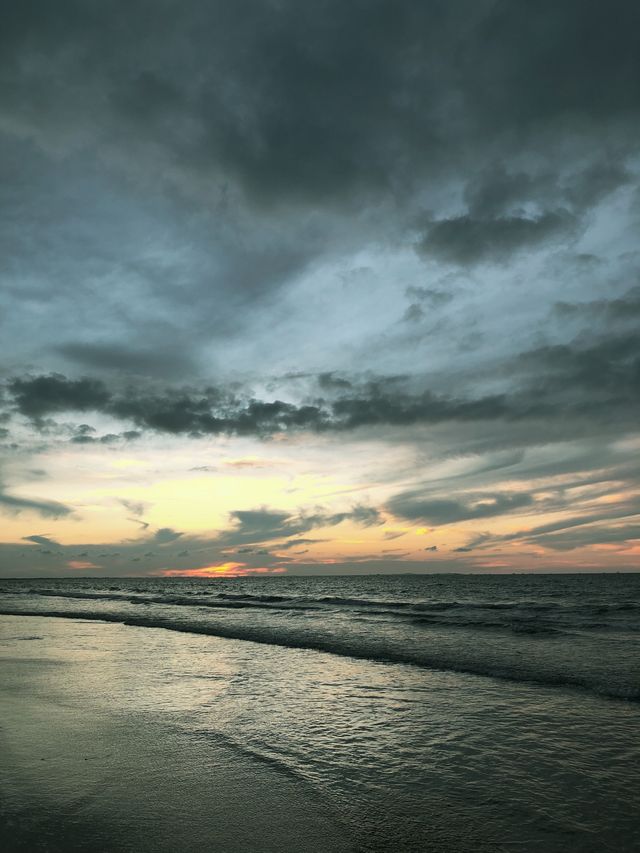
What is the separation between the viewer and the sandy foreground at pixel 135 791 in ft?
16.6

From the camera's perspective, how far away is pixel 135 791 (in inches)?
243

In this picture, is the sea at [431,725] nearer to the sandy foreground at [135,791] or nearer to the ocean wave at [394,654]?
the ocean wave at [394,654]

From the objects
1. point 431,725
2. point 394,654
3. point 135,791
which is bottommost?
point 394,654

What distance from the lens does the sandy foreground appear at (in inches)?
199

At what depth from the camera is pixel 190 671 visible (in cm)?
1391

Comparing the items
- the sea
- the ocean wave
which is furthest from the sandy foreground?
the ocean wave

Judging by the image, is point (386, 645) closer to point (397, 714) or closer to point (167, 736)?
point (397, 714)

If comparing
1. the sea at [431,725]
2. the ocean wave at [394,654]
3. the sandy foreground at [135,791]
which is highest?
the sandy foreground at [135,791]

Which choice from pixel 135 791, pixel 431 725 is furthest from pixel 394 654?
pixel 135 791

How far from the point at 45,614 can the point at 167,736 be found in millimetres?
29813

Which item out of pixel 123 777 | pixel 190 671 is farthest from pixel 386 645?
pixel 123 777

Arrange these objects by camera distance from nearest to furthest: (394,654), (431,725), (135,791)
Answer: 1. (135,791)
2. (431,725)
3. (394,654)

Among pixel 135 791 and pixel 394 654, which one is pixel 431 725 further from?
pixel 394 654

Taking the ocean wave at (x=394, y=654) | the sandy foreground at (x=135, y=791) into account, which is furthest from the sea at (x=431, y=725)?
the sandy foreground at (x=135, y=791)
